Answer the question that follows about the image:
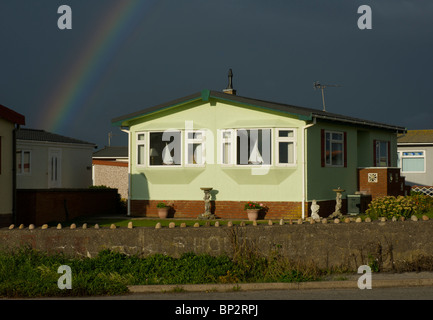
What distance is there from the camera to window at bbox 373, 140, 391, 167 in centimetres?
2653

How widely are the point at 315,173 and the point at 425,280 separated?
10.8 m

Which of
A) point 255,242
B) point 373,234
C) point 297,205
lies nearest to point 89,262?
point 255,242

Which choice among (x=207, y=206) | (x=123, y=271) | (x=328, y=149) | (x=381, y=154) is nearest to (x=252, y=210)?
(x=207, y=206)

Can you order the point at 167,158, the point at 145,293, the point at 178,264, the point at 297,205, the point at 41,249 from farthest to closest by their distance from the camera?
the point at 167,158
the point at 297,205
the point at 41,249
the point at 178,264
the point at 145,293

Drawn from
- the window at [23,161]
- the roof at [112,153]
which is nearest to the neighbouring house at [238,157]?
the window at [23,161]

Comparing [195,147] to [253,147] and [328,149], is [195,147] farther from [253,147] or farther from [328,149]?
[328,149]

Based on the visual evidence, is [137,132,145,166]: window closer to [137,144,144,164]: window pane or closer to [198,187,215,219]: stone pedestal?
[137,144,144,164]: window pane

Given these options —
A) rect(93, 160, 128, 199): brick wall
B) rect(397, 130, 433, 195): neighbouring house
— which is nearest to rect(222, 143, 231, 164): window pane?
rect(93, 160, 128, 199): brick wall

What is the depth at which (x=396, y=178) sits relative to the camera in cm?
2464

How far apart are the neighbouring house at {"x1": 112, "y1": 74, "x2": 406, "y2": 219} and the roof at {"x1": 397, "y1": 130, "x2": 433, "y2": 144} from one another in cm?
1386

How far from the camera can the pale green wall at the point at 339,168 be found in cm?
2103
